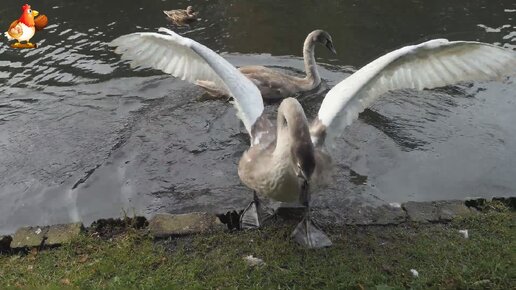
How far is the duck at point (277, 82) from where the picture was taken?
22.0 ft

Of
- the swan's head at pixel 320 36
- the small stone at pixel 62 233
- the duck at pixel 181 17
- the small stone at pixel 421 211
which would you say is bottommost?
the small stone at pixel 62 233

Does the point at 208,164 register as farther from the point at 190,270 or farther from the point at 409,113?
the point at 409,113

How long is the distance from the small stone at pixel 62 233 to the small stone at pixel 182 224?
59 centimetres

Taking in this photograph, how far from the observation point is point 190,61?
16.7 feet

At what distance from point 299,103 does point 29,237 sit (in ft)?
7.80

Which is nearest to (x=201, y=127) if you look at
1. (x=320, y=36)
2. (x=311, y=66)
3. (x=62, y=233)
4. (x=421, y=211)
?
(x=311, y=66)

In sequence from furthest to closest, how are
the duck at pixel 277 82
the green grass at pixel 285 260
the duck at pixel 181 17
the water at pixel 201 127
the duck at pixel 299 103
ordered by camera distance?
the duck at pixel 181 17, the duck at pixel 277 82, the water at pixel 201 127, the duck at pixel 299 103, the green grass at pixel 285 260

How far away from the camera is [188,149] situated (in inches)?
236

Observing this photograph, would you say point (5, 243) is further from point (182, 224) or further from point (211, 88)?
point (211, 88)

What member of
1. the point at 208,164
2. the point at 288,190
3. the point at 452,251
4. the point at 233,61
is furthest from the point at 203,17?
the point at 452,251

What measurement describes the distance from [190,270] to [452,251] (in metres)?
1.94

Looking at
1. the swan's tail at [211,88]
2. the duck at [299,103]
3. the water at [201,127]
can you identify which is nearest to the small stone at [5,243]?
the water at [201,127]

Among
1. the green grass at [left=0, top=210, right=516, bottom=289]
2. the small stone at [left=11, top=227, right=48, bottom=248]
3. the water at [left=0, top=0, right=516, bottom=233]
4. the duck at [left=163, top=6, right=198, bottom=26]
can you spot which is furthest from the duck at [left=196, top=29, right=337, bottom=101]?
the small stone at [left=11, top=227, right=48, bottom=248]

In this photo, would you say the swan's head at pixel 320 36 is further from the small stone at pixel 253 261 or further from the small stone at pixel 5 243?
the small stone at pixel 5 243
